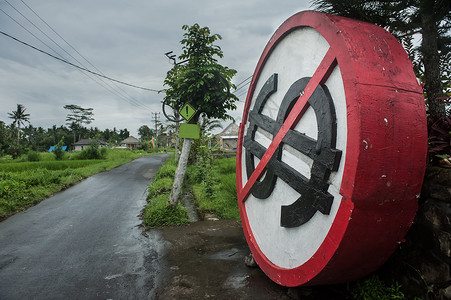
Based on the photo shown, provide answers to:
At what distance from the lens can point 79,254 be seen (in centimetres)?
398

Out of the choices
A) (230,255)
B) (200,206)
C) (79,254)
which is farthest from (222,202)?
(79,254)

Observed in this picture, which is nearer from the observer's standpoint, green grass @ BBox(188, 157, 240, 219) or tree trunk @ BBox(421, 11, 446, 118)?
tree trunk @ BBox(421, 11, 446, 118)

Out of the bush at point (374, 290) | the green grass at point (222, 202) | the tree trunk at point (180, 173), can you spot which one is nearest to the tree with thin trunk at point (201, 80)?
the tree trunk at point (180, 173)

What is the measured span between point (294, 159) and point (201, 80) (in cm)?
347

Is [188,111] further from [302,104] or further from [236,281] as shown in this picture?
[302,104]

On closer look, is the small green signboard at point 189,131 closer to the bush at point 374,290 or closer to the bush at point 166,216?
the bush at point 166,216

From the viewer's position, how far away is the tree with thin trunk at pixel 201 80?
5.25 m

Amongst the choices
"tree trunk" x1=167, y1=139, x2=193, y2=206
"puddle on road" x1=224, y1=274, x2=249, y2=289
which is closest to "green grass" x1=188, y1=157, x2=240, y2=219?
"tree trunk" x1=167, y1=139, x2=193, y2=206

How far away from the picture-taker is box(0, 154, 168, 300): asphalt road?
2.92 m

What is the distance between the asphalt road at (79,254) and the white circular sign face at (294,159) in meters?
1.42

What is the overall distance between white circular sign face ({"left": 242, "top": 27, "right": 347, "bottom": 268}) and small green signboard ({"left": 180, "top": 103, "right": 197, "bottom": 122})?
8.40ft

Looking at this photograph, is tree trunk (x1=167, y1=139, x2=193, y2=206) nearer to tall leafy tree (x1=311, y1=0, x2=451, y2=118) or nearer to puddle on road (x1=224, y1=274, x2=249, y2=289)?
puddle on road (x1=224, y1=274, x2=249, y2=289)

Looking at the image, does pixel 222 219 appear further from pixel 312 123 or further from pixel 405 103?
pixel 405 103

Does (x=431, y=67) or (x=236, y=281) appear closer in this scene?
(x=431, y=67)
